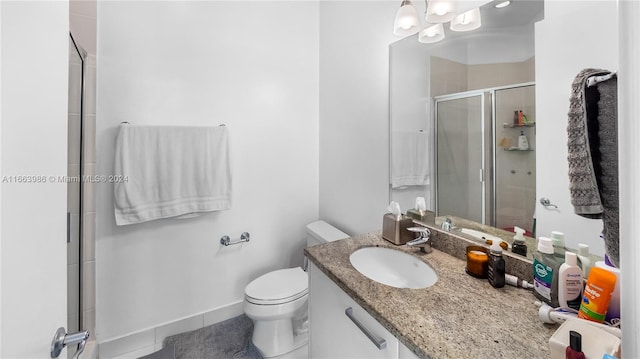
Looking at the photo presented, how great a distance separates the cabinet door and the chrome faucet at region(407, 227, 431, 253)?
42cm

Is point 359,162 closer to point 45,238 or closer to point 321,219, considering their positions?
point 321,219

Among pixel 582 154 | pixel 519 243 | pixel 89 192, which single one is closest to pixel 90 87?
pixel 89 192

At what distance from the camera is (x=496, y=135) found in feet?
3.16

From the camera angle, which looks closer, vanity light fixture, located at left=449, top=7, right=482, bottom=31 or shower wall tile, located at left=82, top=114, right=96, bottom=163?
vanity light fixture, located at left=449, top=7, right=482, bottom=31

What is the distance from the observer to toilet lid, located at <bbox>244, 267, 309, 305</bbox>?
1449mm

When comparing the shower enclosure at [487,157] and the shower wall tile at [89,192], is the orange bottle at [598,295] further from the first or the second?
the shower wall tile at [89,192]

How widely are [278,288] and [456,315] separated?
1.10 m

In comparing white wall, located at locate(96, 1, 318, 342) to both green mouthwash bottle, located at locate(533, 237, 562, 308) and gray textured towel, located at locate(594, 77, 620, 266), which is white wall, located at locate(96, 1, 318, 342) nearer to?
green mouthwash bottle, located at locate(533, 237, 562, 308)

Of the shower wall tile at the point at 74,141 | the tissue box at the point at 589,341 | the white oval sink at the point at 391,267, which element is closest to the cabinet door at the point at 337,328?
the white oval sink at the point at 391,267

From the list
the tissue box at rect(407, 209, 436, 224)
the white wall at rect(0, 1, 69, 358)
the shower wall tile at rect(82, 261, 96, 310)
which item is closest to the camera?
the white wall at rect(0, 1, 69, 358)

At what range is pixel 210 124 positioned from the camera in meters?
1.73

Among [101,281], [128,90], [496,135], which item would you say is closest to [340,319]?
[496,135]

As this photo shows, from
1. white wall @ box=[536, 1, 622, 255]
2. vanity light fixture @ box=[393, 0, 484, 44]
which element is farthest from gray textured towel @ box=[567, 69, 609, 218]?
vanity light fixture @ box=[393, 0, 484, 44]

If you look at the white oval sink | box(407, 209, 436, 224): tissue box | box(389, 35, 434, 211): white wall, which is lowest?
the white oval sink
